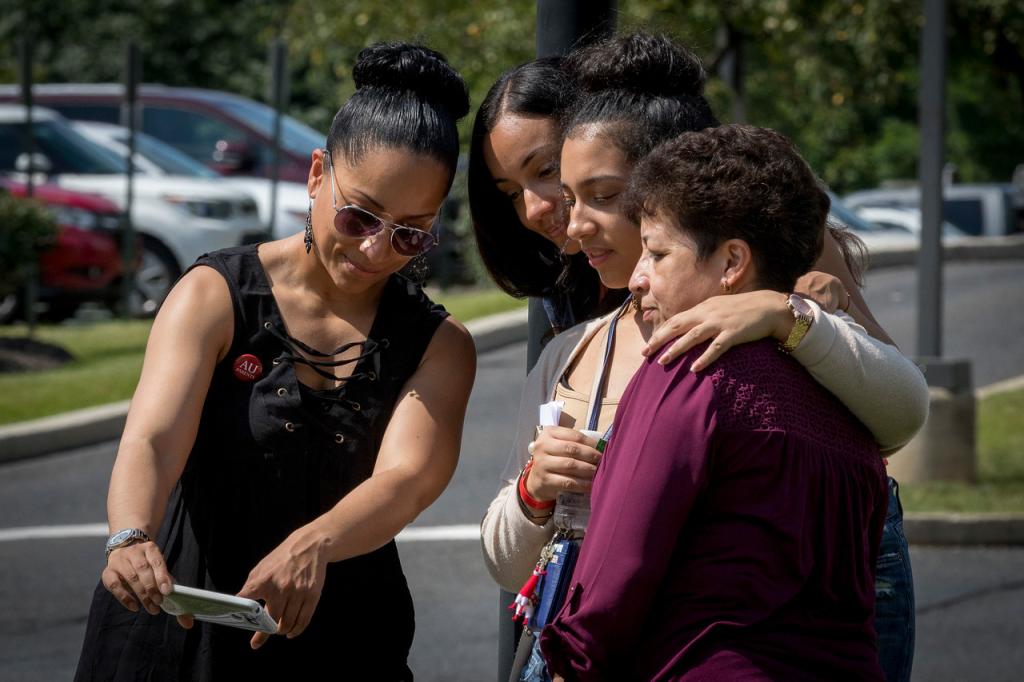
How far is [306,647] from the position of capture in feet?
9.15

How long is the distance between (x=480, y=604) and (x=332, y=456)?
4.28 metres

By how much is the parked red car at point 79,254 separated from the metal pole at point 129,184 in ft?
0.42

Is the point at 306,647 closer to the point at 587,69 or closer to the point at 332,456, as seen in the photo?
the point at 332,456

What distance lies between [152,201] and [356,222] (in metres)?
12.6

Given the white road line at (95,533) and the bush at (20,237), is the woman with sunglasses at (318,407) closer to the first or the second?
the white road line at (95,533)

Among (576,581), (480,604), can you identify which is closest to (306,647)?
(576,581)

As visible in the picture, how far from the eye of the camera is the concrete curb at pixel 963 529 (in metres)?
8.05

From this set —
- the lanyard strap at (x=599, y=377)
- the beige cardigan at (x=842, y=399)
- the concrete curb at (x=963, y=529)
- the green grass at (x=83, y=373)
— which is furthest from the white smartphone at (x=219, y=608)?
the green grass at (x=83, y=373)

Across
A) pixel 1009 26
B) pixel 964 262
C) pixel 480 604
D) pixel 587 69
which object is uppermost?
pixel 587 69

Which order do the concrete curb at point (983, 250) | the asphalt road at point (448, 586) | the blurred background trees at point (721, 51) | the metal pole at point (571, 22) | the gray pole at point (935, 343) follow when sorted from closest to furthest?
1. the metal pole at point (571, 22)
2. the asphalt road at point (448, 586)
3. the gray pole at point (935, 343)
4. the blurred background trees at point (721, 51)
5. the concrete curb at point (983, 250)

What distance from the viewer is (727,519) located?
2125 mm

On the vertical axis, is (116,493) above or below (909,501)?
above

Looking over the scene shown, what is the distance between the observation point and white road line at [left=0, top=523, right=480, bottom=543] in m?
8.00

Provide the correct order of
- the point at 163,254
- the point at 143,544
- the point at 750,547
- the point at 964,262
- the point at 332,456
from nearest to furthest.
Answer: the point at 750,547 < the point at 143,544 < the point at 332,456 < the point at 163,254 < the point at 964,262
